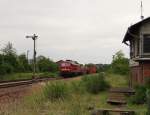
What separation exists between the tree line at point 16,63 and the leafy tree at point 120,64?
14999mm

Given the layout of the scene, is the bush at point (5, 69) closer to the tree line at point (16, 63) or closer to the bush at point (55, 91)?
the tree line at point (16, 63)

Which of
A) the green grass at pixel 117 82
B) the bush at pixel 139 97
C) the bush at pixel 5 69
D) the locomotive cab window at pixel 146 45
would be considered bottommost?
the bush at pixel 139 97

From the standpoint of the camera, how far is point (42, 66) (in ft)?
258

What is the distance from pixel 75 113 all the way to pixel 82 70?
47201 mm

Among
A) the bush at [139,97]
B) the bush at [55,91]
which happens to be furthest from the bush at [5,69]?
the bush at [139,97]

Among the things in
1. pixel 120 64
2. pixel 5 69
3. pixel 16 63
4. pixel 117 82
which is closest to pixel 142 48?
pixel 117 82

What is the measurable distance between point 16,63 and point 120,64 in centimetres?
2130

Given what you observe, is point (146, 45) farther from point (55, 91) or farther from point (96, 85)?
point (55, 91)

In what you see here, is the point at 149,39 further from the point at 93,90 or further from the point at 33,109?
the point at 33,109

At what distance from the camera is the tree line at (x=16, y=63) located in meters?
56.7

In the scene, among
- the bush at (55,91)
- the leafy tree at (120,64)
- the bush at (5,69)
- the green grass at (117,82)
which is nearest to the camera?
the bush at (55,91)

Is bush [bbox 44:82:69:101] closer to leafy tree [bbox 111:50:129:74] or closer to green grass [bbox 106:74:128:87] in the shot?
green grass [bbox 106:74:128:87]

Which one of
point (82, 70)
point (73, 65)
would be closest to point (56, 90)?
point (73, 65)

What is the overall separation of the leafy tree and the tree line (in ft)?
49.2
